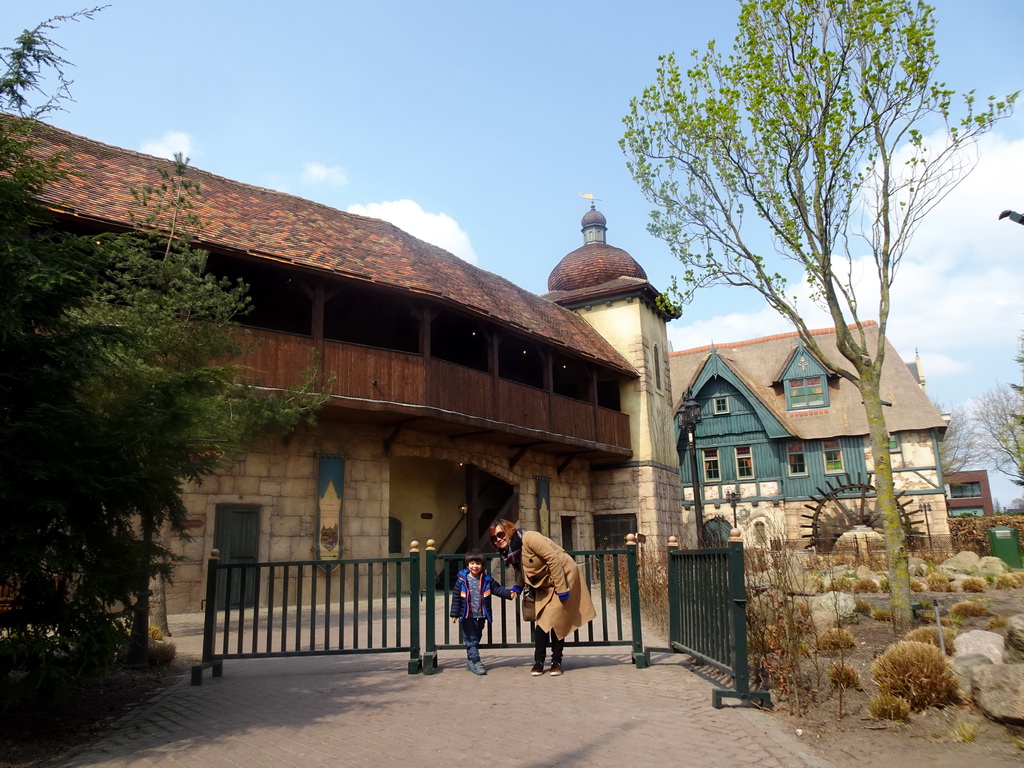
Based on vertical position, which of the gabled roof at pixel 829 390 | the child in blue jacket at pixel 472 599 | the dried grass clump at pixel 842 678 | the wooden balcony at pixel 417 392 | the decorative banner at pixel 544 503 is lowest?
the dried grass clump at pixel 842 678

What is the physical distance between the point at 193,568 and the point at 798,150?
1094cm

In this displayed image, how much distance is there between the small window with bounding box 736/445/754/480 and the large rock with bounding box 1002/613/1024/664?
1046 inches

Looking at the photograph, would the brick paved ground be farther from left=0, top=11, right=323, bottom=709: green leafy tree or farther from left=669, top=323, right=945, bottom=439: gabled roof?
left=669, top=323, right=945, bottom=439: gabled roof

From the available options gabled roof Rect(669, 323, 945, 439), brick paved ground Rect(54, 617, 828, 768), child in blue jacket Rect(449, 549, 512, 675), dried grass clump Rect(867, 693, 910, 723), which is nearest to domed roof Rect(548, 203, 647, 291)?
gabled roof Rect(669, 323, 945, 439)

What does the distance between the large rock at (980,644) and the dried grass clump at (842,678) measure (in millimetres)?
1166

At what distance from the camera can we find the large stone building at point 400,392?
42.1 feet

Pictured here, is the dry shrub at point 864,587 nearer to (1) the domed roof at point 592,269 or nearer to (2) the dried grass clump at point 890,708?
(2) the dried grass clump at point 890,708

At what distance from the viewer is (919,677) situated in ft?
17.5

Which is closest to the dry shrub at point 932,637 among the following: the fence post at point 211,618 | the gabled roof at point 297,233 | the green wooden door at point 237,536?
the fence post at point 211,618

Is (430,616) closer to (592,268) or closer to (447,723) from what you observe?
(447,723)

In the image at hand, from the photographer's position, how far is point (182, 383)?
5613mm

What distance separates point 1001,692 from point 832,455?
27.2 m

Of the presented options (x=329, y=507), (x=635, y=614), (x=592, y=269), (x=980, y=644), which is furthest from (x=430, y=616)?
(x=592, y=269)

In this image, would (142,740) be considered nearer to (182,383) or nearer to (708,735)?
(182,383)
